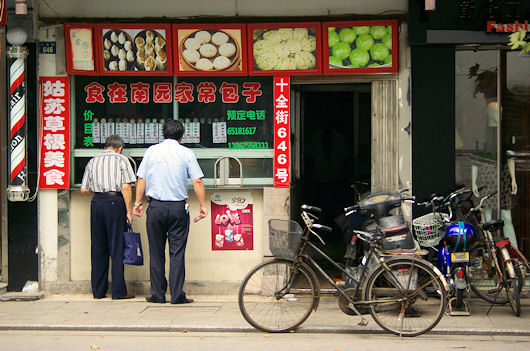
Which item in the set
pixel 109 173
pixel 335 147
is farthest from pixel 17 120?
pixel 335 147

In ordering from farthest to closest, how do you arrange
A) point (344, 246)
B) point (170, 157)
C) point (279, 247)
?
point (344, 246), point (170, 157), point (279, 247)

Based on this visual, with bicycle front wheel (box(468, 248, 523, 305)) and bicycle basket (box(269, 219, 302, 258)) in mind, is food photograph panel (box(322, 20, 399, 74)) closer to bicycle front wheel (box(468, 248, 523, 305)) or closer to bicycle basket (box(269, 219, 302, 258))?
bicycle front wheel (box(468, 248, 523, 305))

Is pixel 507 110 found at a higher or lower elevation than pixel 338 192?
higher

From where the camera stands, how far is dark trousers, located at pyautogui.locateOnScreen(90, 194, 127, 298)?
29.4 ft

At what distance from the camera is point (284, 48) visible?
30.3ft

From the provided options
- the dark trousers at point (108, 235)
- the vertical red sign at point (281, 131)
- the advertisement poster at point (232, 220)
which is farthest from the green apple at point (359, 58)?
the dark trousers at point (108, 235)

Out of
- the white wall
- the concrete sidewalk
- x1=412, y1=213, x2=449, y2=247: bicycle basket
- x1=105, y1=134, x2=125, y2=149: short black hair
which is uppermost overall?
the white wall

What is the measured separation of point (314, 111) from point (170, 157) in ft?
15.6

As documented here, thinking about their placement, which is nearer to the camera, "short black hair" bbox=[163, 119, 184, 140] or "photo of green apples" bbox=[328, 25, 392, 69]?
"short black hair" bbox=[163, 119, 184, 140]

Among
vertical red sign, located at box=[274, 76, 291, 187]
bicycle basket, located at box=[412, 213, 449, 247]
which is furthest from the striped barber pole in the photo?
bicycle basket, located at box=[412, 213, 449, 247]

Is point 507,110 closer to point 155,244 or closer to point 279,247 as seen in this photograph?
point 279,247

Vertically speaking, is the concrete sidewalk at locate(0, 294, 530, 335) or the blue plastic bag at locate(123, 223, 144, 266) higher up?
the blue plastic bag at locate(123, 223, 144, 266)

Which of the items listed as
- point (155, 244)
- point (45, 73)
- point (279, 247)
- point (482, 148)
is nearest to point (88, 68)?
point (45, 73)

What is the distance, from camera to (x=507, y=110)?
30.6ft
